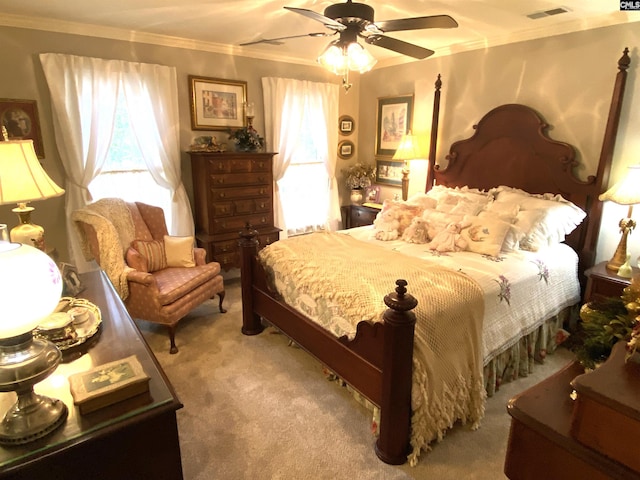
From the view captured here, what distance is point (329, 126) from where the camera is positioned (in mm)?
4809

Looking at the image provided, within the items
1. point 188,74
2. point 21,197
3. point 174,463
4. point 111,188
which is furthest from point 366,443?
point 188,74

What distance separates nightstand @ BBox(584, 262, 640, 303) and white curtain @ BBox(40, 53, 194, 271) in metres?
3.70

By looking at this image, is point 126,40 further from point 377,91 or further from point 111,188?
point 377,91

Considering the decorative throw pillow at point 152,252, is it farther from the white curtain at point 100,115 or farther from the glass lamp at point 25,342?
the glass lamp at point 25,342

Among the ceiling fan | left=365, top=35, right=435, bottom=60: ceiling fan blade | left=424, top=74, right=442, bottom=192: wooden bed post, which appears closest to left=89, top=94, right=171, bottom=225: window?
the ceiling fan

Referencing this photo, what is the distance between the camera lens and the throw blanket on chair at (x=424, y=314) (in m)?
1.95

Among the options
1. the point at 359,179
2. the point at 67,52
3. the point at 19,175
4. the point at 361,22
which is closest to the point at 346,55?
the point at 361,22

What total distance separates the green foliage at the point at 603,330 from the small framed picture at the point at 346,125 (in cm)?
427

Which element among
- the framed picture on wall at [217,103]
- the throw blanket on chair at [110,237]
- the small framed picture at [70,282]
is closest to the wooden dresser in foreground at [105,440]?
the small framed picture at [70,282]

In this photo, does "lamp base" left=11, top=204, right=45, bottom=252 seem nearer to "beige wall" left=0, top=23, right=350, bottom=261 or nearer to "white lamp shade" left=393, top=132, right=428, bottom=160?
"beige wall" left=0, top=23, right=350, bottom=261

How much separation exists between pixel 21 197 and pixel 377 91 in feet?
13.2

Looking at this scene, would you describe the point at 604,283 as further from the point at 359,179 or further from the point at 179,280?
the point at 179,280

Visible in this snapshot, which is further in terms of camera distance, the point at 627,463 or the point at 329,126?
the point at 329,126

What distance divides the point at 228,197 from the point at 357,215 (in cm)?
168
